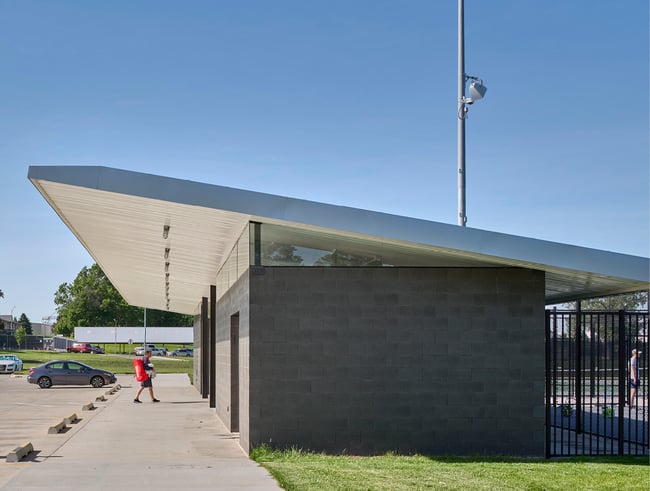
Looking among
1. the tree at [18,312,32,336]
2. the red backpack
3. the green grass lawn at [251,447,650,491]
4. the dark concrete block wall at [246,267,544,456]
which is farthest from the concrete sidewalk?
the tree at [18,312,32,336]

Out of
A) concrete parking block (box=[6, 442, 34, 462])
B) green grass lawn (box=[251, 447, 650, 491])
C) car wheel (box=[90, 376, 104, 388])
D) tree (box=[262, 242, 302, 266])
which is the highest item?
tree (box=[262, 242, 302, 266])

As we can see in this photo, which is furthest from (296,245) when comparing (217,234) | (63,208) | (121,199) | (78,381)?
(78,381)

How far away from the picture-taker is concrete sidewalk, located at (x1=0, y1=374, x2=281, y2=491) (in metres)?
11.3

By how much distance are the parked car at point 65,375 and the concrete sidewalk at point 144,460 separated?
55.0 ft

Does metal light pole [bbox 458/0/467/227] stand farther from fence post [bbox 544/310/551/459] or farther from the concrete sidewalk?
the concrete sidewalk

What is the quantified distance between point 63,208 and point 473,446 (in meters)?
7.58

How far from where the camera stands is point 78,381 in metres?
39.3

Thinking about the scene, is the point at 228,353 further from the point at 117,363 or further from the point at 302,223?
the point at 117,363

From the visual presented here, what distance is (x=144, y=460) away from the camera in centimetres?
1380

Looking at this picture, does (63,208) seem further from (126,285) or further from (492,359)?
(126,285)

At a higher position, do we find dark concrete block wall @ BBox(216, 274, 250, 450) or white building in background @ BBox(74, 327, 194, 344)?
dark concrete block wall @ BBox(216, 274, 250, 450)

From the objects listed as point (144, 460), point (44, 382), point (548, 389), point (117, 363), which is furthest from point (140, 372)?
point (117, 363)

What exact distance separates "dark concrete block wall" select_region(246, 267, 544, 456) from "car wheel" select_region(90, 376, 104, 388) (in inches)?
1067

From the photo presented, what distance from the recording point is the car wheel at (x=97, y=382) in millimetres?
39344
